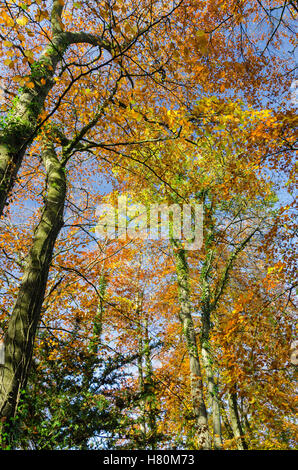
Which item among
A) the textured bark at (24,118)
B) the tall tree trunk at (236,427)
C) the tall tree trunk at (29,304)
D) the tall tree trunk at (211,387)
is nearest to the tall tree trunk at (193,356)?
the tall tree trunk at (211,387)

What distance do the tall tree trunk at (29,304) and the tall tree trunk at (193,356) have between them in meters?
5.74

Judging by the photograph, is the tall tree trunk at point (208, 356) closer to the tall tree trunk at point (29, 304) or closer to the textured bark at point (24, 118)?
the tall tree trunk at point (29, 304)

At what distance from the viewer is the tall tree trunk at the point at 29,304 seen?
2.62 m

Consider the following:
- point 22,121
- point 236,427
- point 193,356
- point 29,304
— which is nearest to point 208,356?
point 193,356

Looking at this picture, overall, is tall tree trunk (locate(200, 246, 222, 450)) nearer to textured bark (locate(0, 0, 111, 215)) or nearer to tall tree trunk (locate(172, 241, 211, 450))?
tall tree trunk (locate(172, 241, 211, 450))

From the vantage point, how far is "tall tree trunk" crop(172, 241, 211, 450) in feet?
20.9

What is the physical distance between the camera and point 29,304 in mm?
3137

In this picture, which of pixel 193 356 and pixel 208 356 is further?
pixel 193 356

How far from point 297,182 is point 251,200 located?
64.7 inches

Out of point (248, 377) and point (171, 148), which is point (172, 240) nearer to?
point (171, 148)

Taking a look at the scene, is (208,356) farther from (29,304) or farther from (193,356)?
(29,304)

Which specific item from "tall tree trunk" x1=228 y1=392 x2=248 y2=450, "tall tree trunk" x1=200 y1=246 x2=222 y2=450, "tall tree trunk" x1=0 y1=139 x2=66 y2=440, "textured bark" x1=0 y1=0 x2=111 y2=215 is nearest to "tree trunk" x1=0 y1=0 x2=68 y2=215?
"textured bark" x1=0 y1=0 x2=111 y2=215

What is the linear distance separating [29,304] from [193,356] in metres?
6.14
